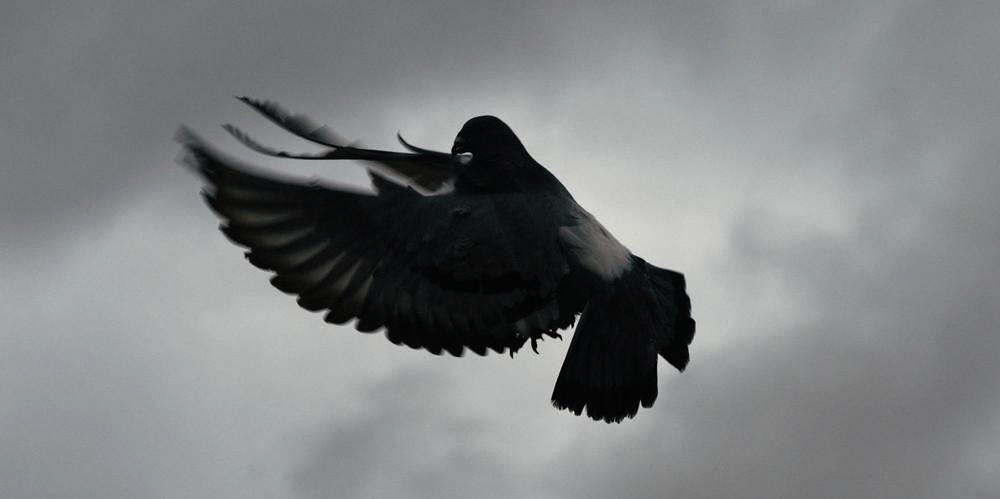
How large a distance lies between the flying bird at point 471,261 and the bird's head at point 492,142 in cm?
1

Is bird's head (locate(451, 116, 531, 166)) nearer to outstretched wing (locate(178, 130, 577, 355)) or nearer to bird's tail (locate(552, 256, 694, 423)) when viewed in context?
outstretched wing (locate(178, 130, 577, 355))

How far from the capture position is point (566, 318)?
10.3m

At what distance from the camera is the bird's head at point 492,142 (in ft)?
34.1

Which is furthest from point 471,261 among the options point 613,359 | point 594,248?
point 613,359

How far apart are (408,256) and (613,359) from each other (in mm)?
1931

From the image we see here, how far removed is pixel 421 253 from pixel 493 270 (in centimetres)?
63

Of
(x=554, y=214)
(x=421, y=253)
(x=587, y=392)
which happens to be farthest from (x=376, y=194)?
(x=587, y=392)

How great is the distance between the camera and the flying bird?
982cm

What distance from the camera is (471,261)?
985 centimetres

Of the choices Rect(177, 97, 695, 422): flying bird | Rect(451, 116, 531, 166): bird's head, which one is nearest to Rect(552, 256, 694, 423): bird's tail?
Rect(177, 97, 695, 422): flying bird

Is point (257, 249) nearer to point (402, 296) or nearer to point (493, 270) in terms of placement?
point (402, 296)

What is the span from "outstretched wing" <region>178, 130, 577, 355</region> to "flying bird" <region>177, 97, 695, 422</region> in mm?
11

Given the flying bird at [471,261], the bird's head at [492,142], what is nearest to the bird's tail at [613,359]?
the flying bird at [471,261]

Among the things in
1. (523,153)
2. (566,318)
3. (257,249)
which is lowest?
(257,249)
